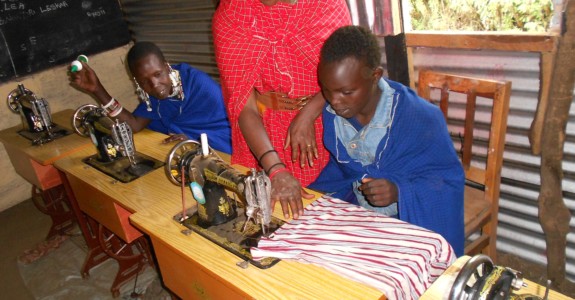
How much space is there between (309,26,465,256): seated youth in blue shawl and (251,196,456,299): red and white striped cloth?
239 mm

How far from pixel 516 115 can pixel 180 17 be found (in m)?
3.14

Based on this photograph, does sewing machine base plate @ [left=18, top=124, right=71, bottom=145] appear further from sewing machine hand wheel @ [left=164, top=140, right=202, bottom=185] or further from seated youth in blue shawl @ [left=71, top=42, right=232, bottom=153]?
sewing machine hand wheel @ [left=164, top=140, right=202, bottom=185]

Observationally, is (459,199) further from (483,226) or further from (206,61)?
(206,61)

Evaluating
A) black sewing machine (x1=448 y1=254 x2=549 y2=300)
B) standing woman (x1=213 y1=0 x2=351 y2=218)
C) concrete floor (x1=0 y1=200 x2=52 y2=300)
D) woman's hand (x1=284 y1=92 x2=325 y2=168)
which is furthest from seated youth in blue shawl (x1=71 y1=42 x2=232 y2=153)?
black sewing machine (x1=448 y1=254 x2=549 y2=300)

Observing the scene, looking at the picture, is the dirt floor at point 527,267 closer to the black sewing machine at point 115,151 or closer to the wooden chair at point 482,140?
the wooden chair at point 482,140

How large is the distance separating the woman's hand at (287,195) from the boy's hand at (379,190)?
0.85 ft

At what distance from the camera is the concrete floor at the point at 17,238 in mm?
3183

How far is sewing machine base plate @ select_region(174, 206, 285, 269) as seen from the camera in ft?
4.73

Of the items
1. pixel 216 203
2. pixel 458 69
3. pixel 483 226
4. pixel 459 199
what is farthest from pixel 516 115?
pixel 216 203

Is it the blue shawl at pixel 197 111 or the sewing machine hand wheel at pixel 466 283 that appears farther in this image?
the blue shawl at pixel 197 111

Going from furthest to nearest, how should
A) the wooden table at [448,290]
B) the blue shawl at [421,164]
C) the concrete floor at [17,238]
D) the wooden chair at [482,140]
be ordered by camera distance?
the concrete floor at [17,238] < the wooden chair at [482,140] < the blue shawl at [421,164] < the wooden table at [448,290]

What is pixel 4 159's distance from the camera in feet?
14.0

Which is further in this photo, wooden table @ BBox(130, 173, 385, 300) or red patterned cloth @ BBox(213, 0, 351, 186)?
red patterned cloth @ BBox(213, 0, 351, 186)

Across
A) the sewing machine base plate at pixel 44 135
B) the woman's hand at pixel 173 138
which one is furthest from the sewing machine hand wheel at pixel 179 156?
the sewing machine base plate at pixel 44 135
